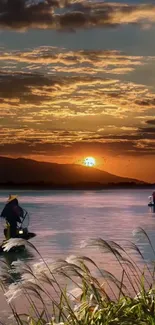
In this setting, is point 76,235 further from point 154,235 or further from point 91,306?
point 91,306

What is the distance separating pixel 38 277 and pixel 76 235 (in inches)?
2368

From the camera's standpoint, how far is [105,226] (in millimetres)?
85312

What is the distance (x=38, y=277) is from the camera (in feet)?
Result: 28.4

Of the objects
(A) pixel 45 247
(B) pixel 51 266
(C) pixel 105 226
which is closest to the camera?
(B) pixel 51 266

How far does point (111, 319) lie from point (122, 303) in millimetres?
658

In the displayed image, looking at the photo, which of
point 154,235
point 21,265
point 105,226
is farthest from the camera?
point 105,226

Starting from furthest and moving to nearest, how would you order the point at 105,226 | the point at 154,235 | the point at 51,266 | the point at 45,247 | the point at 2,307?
1. the point at 105,226
2. the point at 154,235
3. the point at 45,247
4. the point at 2,307
5. the point at 51,266

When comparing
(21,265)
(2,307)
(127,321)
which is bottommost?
(2,307)

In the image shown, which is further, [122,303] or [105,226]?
[105,226]

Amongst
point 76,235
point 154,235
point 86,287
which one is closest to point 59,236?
point 76,235

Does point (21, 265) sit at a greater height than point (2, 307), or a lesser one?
greater

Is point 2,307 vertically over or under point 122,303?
under

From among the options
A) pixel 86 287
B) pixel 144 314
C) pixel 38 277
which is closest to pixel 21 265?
pixel 38 277

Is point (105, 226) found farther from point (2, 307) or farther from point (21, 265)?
point (21, 265)
